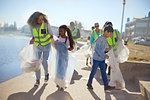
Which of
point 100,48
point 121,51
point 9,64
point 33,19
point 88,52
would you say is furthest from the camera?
point 9,64

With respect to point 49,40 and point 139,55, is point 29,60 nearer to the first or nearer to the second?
point 49,40

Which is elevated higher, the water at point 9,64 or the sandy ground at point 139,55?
the sandy ground at point 139,55

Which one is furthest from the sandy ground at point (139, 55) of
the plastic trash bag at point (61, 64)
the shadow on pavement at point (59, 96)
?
the shadow on pavement at point (59, 96)

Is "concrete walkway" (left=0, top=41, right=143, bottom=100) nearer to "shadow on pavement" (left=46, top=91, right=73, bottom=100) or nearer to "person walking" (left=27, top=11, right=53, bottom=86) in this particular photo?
"shadow on pavement" (left=46, top=91, right=73, bottom=100)

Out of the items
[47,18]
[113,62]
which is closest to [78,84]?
[113,62]

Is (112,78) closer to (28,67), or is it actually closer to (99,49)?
(99,49)

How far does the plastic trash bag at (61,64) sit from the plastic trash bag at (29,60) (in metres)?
0.38

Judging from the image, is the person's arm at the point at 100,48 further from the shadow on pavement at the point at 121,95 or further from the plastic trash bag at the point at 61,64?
the shadow on pavement at the point at 121,95

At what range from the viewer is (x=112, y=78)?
10.2ft

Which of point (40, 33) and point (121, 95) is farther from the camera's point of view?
point (40, 33)

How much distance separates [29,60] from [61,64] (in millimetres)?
771

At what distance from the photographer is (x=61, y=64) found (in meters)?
2.86

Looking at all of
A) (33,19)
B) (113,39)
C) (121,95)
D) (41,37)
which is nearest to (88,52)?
(113,39)

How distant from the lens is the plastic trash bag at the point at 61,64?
9.15 feet
